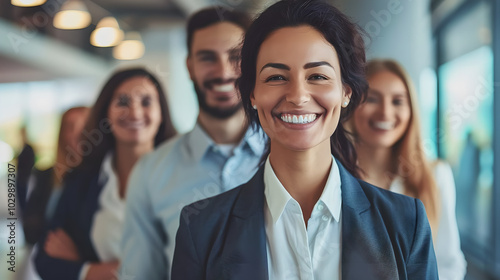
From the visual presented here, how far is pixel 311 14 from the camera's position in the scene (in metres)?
1.31

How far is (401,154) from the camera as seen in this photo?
1.81 m

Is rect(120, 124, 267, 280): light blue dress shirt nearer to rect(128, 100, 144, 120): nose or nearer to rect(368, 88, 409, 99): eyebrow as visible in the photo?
rect(128, 100, 144, 120): nose

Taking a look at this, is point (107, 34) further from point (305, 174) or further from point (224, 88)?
point (305, 174)

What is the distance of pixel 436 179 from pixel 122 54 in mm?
1411

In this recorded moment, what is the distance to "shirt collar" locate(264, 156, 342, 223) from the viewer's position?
1.34 metres

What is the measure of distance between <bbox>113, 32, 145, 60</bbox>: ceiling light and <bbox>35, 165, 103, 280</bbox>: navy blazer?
523mm

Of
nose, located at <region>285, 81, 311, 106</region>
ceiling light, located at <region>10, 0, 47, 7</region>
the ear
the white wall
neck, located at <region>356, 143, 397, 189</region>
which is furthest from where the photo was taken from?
ceiling light, located at <region>10, 0, 47, 7</region>

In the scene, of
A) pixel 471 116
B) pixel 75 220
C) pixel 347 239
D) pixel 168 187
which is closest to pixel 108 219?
pixel 75 220

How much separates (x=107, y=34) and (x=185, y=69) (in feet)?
1.44

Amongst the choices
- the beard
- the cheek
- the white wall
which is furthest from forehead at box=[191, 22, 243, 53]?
the cheek

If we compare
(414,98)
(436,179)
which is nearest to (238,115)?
(414,98)

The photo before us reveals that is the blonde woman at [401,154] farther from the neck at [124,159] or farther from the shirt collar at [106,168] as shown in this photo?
the shirt collar at [106,168]

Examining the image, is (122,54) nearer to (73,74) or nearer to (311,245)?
(73,74)

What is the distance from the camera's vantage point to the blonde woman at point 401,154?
1725 millimetres
